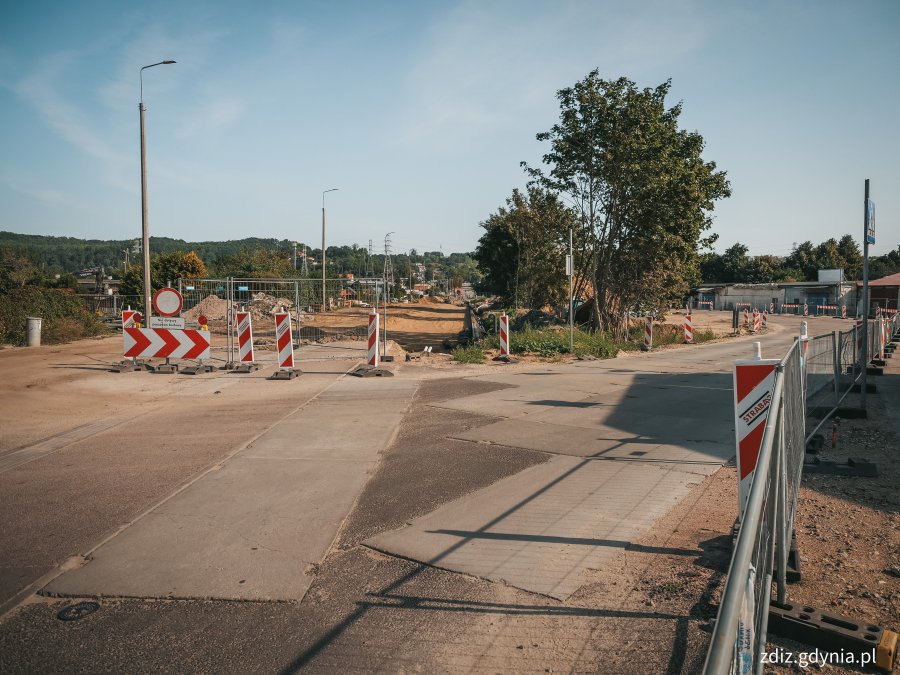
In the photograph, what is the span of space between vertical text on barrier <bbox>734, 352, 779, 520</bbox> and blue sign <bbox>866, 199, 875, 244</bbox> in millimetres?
6821

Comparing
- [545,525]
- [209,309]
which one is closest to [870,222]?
[545,525]

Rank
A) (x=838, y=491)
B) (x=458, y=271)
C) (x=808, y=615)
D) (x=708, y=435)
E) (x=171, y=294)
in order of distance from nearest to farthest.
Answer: (x=808, y=615), (x=838, y=491), (x=708, y=435), (x=171, y=294), (x=458, y=271)

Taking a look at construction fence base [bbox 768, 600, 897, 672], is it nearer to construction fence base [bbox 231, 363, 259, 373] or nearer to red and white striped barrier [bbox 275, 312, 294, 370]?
red and white striped barrier [bbox 275, 312, 294, 370]

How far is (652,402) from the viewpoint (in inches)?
457

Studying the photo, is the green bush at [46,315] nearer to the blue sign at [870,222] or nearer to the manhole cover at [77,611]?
the manhole cover at [77,611]

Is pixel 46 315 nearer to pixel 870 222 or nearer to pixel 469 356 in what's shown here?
pixel 469 356

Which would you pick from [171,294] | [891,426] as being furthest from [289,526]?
[171,294]

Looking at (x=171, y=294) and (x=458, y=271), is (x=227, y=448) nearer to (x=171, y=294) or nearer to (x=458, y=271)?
(x=171, y=294)

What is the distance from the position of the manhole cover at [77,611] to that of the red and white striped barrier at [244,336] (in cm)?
1216

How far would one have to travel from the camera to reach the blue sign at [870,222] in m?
9.39

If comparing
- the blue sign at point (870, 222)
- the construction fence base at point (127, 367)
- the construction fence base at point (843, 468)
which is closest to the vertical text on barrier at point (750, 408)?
the construction fence base at point (843, 468)

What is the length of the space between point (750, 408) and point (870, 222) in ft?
23.8

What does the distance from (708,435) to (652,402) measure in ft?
8.84

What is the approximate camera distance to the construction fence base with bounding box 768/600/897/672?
3.22 m
